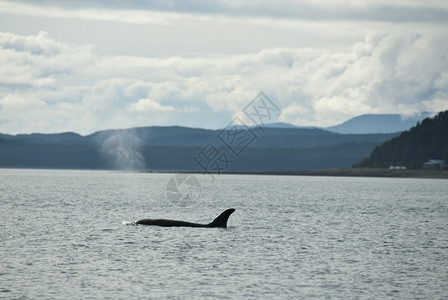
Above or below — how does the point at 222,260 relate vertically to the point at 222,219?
below

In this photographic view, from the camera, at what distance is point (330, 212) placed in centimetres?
8444

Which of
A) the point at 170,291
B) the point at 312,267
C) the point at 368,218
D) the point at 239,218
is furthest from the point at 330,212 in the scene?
the point at 170,291

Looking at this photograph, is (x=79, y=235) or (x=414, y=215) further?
(x=414, y=215)

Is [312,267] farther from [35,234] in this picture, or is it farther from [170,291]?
[35,234]

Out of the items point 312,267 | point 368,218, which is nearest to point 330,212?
point 368,218

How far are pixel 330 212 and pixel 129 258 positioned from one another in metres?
48.7

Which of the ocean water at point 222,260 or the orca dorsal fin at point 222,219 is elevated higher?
the orca dorsal fin at point 222,219

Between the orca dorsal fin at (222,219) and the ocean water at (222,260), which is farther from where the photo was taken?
the orca dorsal fin at (222,219)

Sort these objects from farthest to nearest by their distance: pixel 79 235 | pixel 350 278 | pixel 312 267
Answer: pixel 79 235 < pixel 312 267 < pixel 350 278

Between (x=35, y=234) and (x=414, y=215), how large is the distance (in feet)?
160

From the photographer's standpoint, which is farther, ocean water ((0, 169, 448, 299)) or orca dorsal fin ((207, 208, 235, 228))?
orca dorsal fin ((207, 208, 235, 228))

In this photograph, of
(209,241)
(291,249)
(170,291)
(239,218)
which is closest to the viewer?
(170,291)

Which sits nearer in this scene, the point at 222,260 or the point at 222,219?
the point at 222,260

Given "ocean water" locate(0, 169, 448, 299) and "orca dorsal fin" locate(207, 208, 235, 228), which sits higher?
"orca dorsal fin" locate(207, 208, 235, 228)
